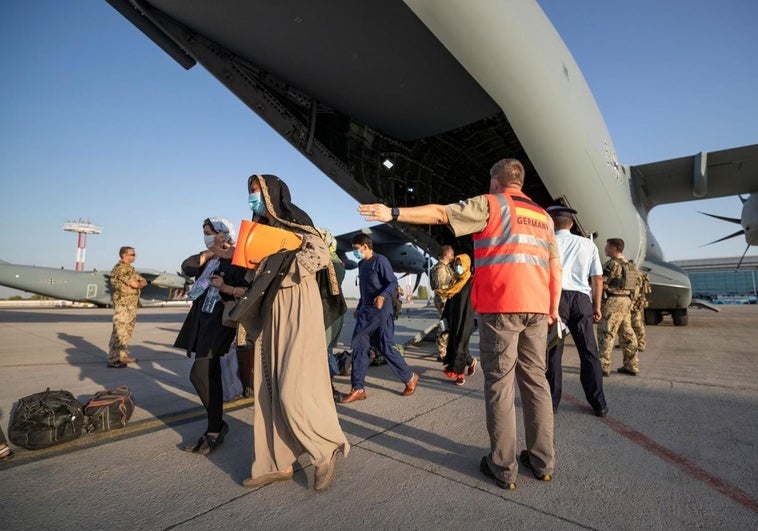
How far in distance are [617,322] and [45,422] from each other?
597 centimetres

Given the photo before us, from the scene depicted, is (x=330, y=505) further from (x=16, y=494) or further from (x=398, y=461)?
(x=16, y=494)

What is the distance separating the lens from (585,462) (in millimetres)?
2324

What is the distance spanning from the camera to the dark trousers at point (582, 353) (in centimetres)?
325

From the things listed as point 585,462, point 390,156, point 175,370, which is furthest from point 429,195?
point 585,462

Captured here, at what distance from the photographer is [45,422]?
2.56 metres

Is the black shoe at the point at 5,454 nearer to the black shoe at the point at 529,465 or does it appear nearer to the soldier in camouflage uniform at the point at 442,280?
the black shoe at the point at 529,465

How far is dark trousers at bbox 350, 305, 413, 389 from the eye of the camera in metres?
3.92

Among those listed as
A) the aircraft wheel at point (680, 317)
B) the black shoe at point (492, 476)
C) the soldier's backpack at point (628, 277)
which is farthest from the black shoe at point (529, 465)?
the aircraft wheel at point (680, 317)

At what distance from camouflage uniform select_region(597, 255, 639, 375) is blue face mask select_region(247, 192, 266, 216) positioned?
4507mm

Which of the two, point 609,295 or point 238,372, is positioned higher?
point 609,295

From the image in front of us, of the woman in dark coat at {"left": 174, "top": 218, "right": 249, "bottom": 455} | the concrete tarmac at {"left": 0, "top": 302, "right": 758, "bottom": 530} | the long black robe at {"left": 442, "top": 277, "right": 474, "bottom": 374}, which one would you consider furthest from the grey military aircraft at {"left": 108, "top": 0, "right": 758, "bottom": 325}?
the concrete tarmac at {"left": 0, "top": 302, "right": 758, "bottom": 530}

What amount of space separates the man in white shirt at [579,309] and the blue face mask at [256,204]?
2.45 metres

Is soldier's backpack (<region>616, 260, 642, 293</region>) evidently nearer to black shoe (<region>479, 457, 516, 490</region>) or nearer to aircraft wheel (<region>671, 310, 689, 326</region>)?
black shoe (<region>479, 457, 516, 490</region>)

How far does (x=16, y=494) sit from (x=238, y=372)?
2.24m
